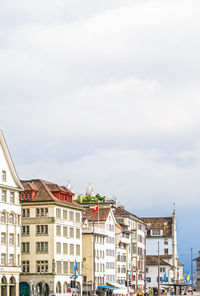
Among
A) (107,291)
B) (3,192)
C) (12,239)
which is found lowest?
(107,291)

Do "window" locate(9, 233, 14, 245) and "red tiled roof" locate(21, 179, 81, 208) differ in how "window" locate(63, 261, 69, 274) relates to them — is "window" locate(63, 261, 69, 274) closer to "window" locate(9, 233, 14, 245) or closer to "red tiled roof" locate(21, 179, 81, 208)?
"red tiled roof" locate(21, 179, 81, 208)

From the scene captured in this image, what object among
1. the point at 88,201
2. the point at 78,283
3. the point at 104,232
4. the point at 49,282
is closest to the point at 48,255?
the point at 49,282

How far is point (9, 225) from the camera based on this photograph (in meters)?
109

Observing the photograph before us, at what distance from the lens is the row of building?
358 ft

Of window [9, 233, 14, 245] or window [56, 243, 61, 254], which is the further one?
window [56, 243, 61, 254]

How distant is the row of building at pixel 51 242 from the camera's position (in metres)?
109

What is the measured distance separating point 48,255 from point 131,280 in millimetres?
44729

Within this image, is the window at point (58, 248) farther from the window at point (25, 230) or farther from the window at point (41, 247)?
the window at point (25, 230)

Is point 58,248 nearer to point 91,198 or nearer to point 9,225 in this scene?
point 9,225

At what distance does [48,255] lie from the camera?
11850cm

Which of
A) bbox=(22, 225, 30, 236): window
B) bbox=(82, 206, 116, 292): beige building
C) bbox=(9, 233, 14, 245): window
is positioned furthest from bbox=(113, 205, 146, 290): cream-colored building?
bbox=(9, 233, 14, 245): window

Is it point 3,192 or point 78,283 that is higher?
point 3,192

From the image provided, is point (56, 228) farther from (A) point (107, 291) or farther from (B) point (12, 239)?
(A) point (107, 291)

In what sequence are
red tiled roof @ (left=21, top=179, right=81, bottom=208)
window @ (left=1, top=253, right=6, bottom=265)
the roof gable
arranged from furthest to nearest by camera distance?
1. red tiled roof @ (left=21, top=179, right=81, bottom=208)
2. the roof gable
3. window @ (left=1, top=253, right=6, bottom=265)
